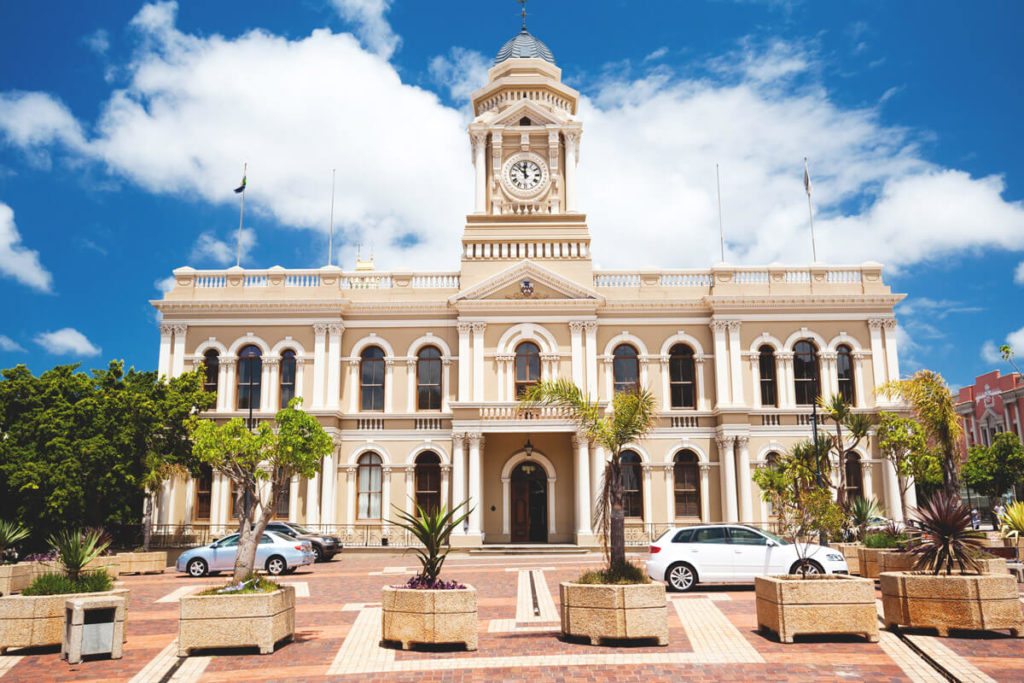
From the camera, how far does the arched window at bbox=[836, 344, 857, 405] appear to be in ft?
110

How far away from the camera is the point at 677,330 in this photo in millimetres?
34125

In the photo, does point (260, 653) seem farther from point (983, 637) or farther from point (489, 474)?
point (489, 474)

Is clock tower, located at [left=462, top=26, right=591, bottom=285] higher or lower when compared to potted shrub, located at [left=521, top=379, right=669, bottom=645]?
higher

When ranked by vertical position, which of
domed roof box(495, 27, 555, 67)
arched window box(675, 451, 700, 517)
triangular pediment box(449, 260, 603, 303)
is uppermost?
domed roof box(495, 27, 555, 67)

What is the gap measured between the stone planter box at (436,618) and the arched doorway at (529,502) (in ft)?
71.1

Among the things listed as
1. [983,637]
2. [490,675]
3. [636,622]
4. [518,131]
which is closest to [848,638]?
[983,637]

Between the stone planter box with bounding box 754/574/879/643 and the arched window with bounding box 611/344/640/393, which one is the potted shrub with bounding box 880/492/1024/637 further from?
the arched window with bounding box 611/344/640/393

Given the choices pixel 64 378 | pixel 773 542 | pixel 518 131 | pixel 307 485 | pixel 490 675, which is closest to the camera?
Answer: pixel 490 675

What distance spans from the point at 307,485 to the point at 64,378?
30.4 ft

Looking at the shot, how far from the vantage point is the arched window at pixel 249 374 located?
33938 mm

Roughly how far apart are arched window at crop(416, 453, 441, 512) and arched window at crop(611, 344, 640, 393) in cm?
778

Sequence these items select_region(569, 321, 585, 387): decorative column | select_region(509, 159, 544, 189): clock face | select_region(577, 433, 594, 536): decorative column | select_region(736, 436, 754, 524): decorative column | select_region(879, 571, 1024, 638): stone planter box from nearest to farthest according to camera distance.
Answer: select_region(879, 571, 1024, 638): stone planter box, select_region(577, 433, 594, 536): decorative column, select_region(736, 436, 754, 524): decorative column, select_region(569, 321, 585, 387): decorative column, select_region(509, 159, 544, 189): clock face

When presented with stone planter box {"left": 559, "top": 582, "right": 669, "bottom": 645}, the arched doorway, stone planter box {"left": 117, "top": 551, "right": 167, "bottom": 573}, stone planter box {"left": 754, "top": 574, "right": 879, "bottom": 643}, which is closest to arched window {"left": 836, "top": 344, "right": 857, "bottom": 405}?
the arched doorway

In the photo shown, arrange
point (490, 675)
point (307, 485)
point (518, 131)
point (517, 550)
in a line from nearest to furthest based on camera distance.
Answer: point (490, 675), point (517, 550), point (307, 485), point (518, 131)
